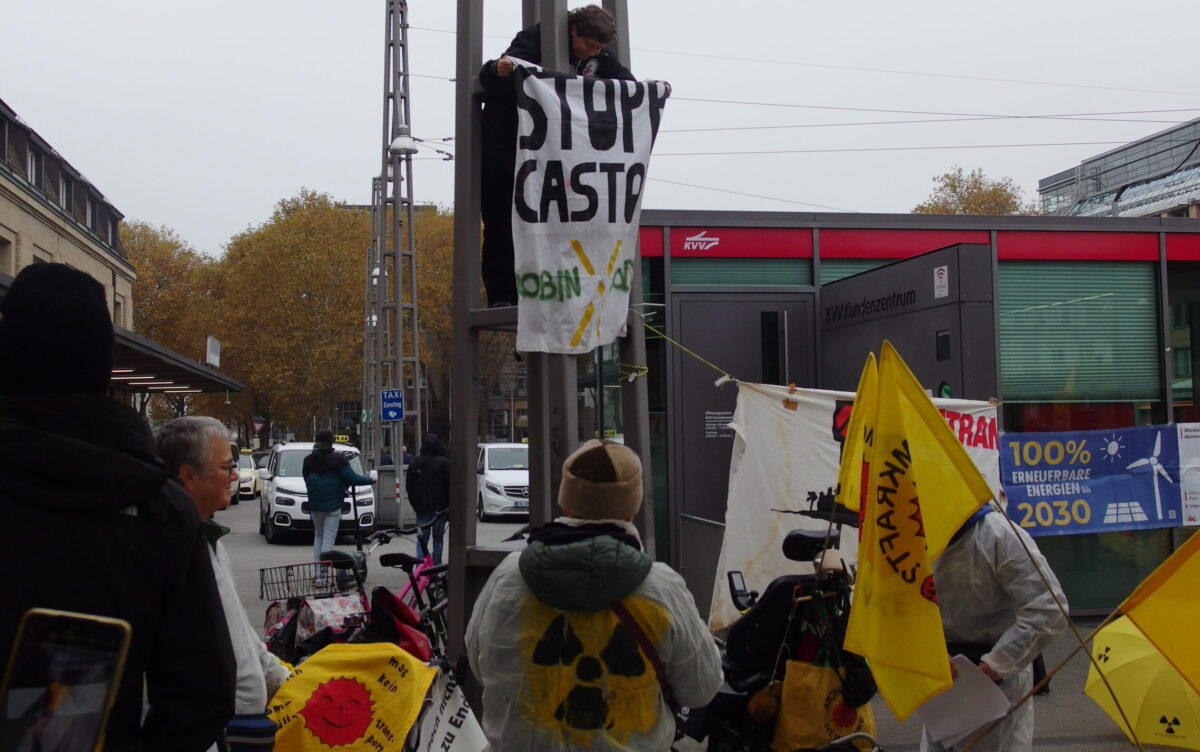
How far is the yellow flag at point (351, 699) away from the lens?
150 inches

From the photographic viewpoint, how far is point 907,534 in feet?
12.7

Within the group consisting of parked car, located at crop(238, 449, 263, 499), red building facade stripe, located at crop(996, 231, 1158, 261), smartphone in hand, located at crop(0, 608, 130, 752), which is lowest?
parked car, located at crop(238, 449, 263, 499)

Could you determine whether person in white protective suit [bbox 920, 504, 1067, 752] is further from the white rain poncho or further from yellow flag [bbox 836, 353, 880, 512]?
the white rain poncho

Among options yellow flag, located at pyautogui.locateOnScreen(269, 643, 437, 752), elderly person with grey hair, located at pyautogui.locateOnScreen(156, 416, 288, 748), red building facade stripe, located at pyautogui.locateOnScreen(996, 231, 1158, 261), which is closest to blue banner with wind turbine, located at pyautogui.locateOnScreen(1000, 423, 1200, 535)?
red building facade stripe, located at pyautogui.locateOnScreen(996, 231, 1158, 261)

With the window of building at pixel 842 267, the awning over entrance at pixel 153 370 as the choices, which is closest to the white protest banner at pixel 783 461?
the window of building at pixel 842 267

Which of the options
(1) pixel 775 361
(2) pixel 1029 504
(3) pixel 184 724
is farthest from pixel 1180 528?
(3) pixel 184 724

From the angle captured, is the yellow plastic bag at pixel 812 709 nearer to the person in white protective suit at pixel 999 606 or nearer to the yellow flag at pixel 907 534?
the yellow flag at pixel 907 534

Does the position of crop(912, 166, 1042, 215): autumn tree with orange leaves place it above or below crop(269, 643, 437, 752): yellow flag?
above

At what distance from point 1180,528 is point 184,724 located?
9.91 metres

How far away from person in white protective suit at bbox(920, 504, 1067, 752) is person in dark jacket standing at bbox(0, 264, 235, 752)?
116 inches

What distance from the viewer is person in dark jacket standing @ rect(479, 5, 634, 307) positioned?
4461 millimetres

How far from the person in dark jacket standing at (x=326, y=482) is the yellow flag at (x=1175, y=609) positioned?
10.8m

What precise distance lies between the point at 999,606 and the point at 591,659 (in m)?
1.98

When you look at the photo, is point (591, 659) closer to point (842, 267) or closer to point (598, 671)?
point (598, 671)
